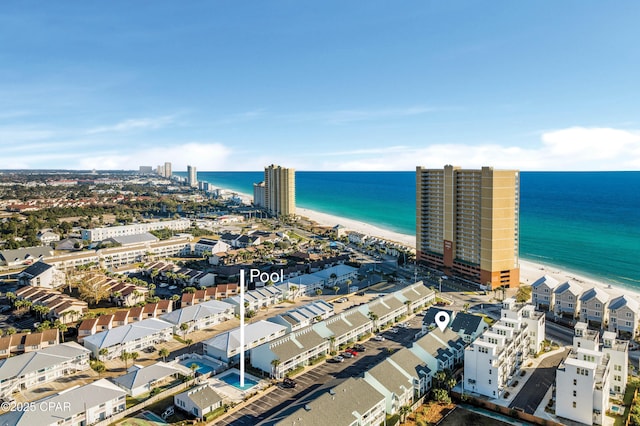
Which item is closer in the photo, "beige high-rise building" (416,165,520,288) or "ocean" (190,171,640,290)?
"beige high-rise building" (416,165,520,288)

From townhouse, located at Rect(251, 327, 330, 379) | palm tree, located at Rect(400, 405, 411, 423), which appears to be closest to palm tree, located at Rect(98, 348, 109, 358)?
townhouse, located at Rect(251, 327, 330, 379)

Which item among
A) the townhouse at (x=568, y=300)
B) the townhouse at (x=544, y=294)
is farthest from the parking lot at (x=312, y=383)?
the townhouse at (x=568, y=300)

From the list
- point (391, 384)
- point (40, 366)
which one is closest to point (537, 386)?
point (391, 384)

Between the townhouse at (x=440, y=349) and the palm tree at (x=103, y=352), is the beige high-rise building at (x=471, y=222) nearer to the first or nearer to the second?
the townhouse at (x=440, y=349)

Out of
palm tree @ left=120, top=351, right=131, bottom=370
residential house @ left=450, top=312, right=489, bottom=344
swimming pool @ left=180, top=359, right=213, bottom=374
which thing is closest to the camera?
swimming pool @ left=180, top=359, right=213, bottom=374

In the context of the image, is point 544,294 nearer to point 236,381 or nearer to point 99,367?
point 236,381

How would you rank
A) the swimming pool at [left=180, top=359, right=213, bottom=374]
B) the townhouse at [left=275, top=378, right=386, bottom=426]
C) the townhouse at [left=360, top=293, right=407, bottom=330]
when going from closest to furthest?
the townhouse at [left=275, top=378, right=386, bottom=426], the swimming pool at [left=180, top=359, right=213, bottom=374], the townhouse at [left=360, top=293, right=407, bottom=330]

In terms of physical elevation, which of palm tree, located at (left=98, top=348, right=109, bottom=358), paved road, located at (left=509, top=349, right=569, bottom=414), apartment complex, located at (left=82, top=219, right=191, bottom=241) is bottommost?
paved road, located at (left=509, top=349, right=569, bottom=414)

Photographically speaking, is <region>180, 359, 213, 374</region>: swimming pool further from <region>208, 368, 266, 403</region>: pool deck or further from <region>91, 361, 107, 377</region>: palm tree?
<region>91, 361, 107, 377</region>: palm tree
